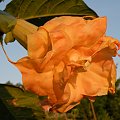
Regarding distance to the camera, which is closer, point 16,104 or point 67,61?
point 67,61

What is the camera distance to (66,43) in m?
0.63

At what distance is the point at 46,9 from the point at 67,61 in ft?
1.17

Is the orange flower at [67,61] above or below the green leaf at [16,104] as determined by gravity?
above

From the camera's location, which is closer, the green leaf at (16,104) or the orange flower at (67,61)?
the orange flower at (67,61)

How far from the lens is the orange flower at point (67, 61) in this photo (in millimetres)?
608

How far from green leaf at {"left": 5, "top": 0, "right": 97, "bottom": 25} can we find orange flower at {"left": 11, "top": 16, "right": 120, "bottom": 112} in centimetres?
28

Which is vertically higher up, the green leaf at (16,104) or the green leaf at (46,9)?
the green leaf at (46,9)

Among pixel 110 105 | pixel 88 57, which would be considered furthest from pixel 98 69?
pixel 110 105

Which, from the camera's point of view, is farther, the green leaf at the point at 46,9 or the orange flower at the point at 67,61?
the green leaf at the point at 46,9

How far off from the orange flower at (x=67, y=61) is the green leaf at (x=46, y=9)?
277 mm

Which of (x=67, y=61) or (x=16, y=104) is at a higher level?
(x=67, y=61)

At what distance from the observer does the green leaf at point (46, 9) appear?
0.92m

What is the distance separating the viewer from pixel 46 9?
96 centimetres

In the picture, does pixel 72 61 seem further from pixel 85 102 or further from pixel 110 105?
pixel 110 105
